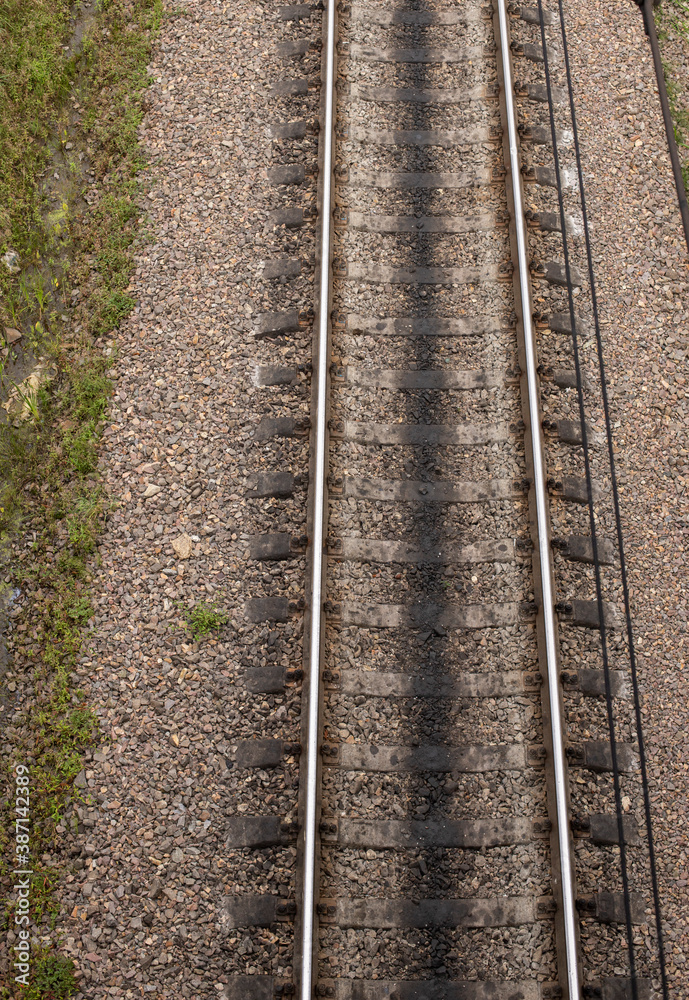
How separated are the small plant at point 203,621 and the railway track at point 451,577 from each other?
242 millimetres

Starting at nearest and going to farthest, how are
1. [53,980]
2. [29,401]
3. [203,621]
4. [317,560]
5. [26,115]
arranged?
[53,980] < [317,560] < [203,621] < [29,401] < [26,115]

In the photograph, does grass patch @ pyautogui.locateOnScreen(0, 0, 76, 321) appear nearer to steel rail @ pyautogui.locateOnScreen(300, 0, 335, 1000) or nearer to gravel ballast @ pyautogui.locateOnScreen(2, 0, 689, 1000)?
gravel ballast @ pyautogui.locateOnScreen(2, 0, 689, 1000)

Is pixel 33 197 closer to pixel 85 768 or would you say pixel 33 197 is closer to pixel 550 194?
pixel 550 194

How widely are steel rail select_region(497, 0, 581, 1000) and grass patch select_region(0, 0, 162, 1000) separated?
117 inches

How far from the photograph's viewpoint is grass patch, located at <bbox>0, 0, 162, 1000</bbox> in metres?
5.45

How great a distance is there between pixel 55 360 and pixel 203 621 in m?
2.69

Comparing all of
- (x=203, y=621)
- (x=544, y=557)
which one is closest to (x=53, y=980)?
(x=203, y=621)

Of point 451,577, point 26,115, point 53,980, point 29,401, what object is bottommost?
point 53,980

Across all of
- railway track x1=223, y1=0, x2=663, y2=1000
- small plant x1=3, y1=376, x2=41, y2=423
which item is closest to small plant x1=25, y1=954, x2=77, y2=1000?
railway track x1=223, y1=0, x2=663, y2=1000

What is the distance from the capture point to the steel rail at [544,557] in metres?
4.82

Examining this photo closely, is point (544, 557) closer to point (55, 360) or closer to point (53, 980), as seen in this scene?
point (53, 980)

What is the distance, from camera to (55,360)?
22.4 feet

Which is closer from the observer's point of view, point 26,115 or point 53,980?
point 53,980

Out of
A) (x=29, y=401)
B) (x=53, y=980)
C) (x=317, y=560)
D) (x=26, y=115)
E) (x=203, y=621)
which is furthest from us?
(x=26, y=115)
